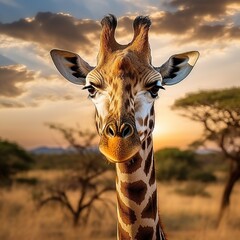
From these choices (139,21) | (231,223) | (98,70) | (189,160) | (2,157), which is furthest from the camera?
(189,160)

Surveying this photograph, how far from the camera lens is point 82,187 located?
15.8m

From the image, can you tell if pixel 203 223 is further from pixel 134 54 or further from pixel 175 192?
pixel 134 54

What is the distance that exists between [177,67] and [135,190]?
1.09 meters

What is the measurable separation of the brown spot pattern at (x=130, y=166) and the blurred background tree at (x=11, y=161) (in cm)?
1848

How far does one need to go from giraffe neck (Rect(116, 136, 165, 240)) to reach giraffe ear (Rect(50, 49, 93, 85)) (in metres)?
0.80

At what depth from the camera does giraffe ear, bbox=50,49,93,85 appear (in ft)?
15.5

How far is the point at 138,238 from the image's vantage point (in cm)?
432

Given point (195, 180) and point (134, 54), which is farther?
point (195, 180)

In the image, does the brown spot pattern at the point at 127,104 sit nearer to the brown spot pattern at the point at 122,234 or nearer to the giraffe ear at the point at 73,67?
the giraffe ear at the point at 73,67

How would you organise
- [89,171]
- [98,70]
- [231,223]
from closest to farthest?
[98,70] → [231,223] → [89,171]

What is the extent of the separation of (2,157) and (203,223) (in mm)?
10479

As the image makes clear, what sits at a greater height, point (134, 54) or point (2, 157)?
point (2, 157)

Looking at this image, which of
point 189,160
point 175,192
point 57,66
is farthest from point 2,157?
point 57,66

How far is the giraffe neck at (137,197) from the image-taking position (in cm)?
423
